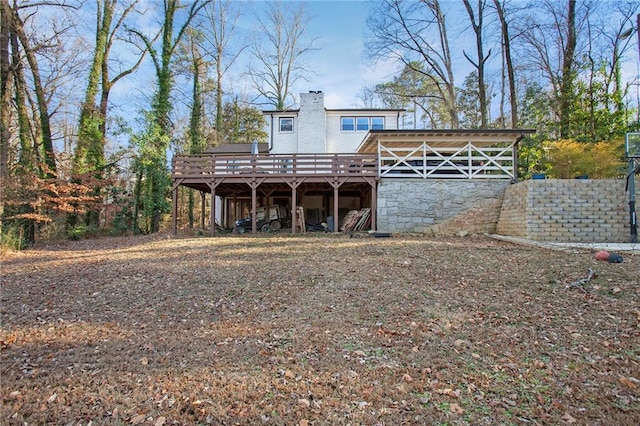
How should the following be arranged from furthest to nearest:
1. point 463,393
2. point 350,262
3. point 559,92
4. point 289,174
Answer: point 559,92
point 289,174
point 350,262
point 463,393

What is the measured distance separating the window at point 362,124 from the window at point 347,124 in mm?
292

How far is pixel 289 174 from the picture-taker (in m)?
14.1

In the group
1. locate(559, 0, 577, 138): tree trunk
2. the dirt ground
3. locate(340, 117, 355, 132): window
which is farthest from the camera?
locate(340, 117, 355, 132): window

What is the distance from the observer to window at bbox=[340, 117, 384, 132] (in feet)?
63.7

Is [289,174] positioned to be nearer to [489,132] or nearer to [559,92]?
[489,132]

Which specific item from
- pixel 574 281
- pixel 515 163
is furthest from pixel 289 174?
pixel 574 281

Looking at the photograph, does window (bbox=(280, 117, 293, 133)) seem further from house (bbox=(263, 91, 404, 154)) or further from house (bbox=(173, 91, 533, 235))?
house (bbox=(173, 91, 533, 235))

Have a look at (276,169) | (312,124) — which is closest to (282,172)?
(276,169)

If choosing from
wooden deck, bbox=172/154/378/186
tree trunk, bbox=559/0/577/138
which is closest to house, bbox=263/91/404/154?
wooden deck, bbox=172/154/378/186

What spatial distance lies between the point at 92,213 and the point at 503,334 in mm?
18950

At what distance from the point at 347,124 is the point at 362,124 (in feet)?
2.84

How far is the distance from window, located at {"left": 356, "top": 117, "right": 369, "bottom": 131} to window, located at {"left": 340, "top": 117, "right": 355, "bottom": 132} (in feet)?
0.96

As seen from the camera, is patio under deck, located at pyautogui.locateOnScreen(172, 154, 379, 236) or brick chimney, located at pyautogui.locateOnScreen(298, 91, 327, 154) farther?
brick chimney, located at pyautogui.locateOnScreen(298, 91, 327, 154)

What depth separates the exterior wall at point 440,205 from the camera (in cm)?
1277
